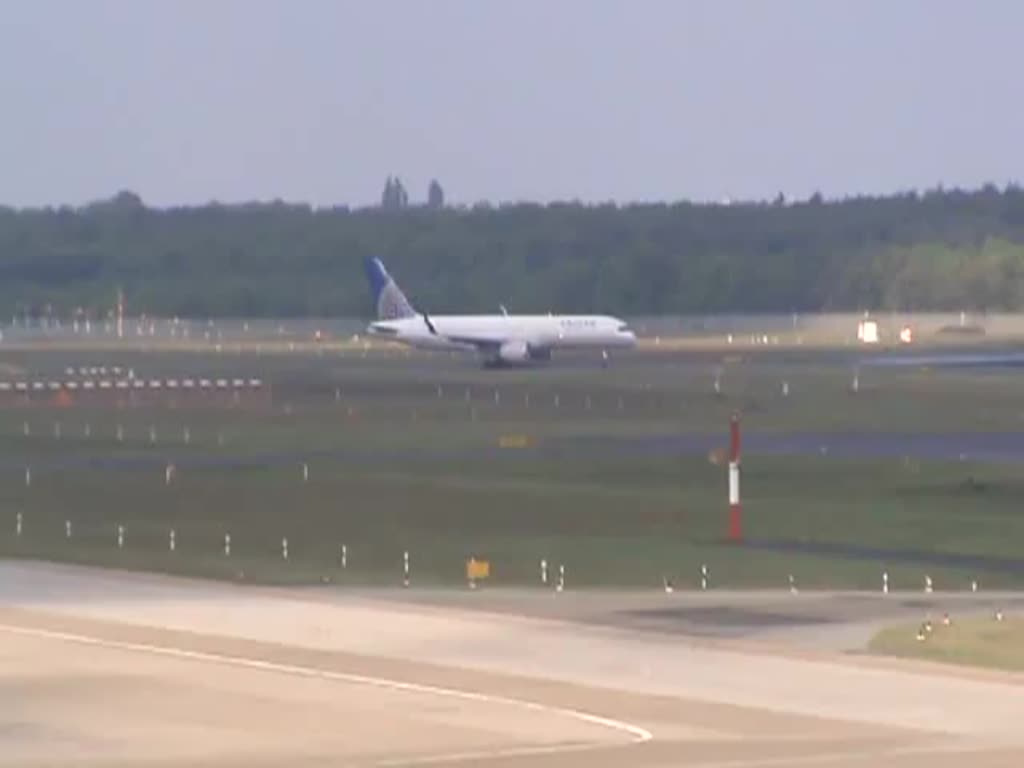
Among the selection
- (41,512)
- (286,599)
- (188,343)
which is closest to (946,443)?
(41,512)

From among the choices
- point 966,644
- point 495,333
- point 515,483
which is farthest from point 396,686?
point 495,333

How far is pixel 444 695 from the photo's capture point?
2733 cm

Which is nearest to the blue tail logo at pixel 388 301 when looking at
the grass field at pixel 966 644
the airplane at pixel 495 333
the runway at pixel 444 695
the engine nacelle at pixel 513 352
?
the airplane at pixel 495 333

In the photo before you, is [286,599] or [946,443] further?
[946,443]

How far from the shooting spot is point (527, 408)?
9094 cm

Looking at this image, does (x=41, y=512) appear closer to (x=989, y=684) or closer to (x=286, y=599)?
(x=286, y=599)

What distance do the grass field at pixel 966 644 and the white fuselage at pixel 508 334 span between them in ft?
315

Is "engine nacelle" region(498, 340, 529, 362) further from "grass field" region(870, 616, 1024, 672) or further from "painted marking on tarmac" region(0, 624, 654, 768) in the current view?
"grass field" region(870, 616, 1024, 672)

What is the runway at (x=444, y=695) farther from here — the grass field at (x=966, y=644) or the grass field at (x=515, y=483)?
the grass field at (x=515, y=483)

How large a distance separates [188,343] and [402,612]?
13692 cm

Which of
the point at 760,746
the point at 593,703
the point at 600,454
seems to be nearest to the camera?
the point at 760,746

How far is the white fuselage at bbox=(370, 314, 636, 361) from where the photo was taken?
12938 cm

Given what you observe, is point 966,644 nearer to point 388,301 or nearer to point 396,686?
point 396,686

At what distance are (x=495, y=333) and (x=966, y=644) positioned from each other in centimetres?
10043
